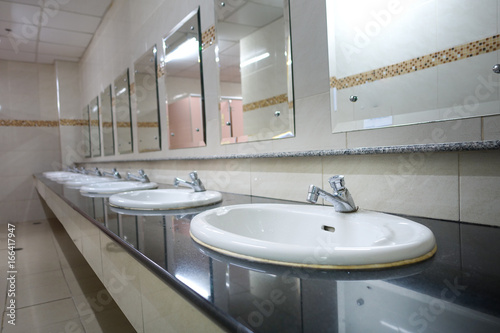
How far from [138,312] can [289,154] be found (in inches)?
29.3

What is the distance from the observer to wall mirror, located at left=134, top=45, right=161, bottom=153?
260 centimetres

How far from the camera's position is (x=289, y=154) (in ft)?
3.99

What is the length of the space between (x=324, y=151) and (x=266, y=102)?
51 cm

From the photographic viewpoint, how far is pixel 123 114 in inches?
134

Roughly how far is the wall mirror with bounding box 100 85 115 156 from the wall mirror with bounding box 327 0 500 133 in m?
3.47

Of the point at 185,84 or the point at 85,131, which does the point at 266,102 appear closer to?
the point at 185,84

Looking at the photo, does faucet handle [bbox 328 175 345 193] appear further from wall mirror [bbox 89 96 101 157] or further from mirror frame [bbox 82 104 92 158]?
mirror frame [bbox 82 104 92 158]

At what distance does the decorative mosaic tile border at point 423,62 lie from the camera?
76 centimetres

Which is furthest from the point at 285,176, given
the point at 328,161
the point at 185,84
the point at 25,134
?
the point at 25,134

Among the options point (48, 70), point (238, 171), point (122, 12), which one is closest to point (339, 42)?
point (238, 171)

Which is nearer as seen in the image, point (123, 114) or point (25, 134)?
point (123, 114)

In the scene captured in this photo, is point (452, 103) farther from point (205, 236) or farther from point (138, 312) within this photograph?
point (138, 312)

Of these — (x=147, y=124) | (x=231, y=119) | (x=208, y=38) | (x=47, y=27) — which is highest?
(x=47, y=27)

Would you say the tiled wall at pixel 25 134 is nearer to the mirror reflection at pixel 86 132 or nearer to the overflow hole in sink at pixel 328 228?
the mirror reflection at pixel 86 132
